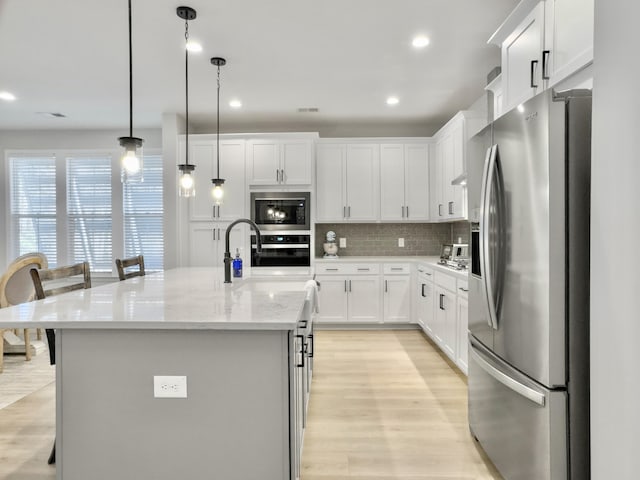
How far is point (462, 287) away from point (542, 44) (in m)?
1.76

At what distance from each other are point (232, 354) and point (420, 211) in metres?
3.93

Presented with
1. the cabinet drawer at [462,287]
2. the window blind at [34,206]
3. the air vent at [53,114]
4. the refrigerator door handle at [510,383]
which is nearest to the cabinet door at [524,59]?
the cabinet drawer at [462,287]

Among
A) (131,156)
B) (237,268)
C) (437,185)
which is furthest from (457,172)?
(131,156)

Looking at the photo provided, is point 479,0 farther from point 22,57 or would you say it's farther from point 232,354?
point 22,57

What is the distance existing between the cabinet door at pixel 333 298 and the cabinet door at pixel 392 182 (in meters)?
1.07

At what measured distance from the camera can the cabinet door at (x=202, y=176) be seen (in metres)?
4.81

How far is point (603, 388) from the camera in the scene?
1.14 meters

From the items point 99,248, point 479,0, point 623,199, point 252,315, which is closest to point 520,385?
point 623,199

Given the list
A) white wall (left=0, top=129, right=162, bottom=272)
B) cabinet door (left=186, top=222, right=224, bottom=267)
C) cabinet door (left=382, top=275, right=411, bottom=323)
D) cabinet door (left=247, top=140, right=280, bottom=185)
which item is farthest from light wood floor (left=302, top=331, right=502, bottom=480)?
white wall (left=0, top=129, right=162, bottom=272)

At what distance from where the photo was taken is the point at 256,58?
326cm

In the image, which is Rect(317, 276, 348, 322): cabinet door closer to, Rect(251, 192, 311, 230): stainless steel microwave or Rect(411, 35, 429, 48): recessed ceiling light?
Rect(251, 192, 311, 230): stainless steel microwave

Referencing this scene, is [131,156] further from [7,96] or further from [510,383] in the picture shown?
[7,96]

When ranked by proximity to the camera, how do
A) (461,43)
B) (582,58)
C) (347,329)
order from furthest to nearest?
(347,329)
(461,43)
(582,58)

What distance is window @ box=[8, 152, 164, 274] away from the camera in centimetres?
557
